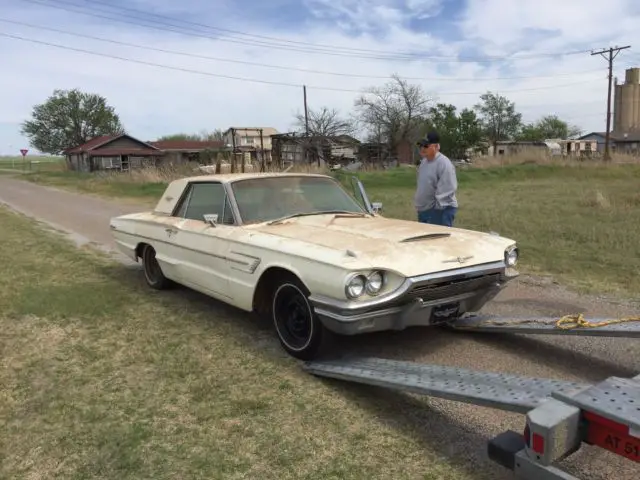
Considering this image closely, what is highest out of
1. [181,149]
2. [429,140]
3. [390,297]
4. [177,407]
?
[181,149]

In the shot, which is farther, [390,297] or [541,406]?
[390,297]

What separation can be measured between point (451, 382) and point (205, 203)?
323cm

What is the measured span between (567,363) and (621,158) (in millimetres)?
38456

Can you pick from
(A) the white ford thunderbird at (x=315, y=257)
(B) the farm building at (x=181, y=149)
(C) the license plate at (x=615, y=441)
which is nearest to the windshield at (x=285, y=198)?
(A) the white ford thunderbird at (x=315, y=257)

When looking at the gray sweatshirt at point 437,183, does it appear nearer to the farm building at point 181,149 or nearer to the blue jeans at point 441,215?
the blue jeans at point 441,215

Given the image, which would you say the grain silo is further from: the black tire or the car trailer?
the car trailer

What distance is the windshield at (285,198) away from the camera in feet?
16.8

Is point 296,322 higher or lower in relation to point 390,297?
lower

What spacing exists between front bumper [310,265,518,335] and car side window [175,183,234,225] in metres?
1.72

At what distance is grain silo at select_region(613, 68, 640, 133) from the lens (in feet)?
332

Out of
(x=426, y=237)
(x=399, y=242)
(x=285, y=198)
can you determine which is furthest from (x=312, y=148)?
(x=399, y=242)

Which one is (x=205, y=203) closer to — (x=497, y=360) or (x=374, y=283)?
(x=374, y=283)

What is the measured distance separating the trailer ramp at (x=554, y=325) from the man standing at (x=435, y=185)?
1.87 meters

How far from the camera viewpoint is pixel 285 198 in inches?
208
